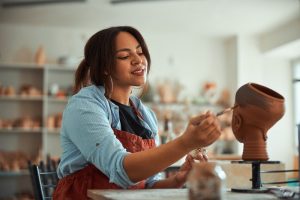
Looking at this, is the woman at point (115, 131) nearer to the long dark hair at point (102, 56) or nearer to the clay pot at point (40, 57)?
the long dark hair at point (102, 56)

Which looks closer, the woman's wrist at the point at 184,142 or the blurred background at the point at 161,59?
the woman's wrist at the point at 184,142

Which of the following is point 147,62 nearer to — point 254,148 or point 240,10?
point 254,148

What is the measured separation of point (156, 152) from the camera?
123cm

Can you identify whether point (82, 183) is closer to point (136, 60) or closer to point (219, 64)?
point (136, 60)

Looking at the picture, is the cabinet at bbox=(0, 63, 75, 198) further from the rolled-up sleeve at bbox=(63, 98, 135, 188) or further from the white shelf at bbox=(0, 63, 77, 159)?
the rolled-up sleeve at bbox=(63, 98, 135, 188)

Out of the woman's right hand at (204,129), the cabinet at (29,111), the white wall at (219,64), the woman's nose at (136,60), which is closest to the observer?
the woman's right hand at (204,129)

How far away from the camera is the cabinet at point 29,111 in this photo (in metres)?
6.05

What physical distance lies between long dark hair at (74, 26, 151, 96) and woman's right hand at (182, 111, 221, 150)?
1.70 ft

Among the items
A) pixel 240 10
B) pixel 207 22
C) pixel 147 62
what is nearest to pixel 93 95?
pixel 147 62

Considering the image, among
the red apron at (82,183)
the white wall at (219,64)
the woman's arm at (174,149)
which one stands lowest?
the red apron at (82,183)

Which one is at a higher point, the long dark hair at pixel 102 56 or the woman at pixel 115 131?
the long dark hair at pixel 102 56

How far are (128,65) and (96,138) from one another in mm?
325

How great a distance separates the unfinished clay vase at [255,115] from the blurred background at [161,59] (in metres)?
4.00

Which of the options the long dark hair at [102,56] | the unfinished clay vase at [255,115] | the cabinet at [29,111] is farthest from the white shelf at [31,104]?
the unfinished clay vase at [255,115]
